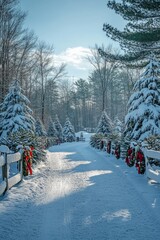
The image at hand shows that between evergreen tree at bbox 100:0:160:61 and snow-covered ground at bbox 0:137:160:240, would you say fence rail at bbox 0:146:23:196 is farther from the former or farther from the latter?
evergreen tree at bbox 100:0:160:61

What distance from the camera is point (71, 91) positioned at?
282ft

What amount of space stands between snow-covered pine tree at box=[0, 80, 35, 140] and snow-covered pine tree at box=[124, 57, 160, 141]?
283 inches

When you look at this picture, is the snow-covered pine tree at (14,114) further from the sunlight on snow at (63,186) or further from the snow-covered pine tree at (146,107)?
the sunlight on snow at (63,186)

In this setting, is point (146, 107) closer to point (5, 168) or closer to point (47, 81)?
point (5, 168)

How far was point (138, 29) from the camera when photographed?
16641 mm

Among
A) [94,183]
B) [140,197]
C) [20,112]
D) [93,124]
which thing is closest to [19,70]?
[20,112]

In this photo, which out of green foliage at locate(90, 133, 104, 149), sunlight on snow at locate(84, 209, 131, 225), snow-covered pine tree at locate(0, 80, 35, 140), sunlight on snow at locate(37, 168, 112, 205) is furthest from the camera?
green foliage at locate(90, 133, 104, 149)

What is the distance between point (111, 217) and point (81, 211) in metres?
0.75

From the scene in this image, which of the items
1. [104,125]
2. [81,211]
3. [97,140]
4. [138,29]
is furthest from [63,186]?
[104,125]

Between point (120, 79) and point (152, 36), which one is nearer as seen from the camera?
point (152, 36)

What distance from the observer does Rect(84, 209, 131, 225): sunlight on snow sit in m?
5.14

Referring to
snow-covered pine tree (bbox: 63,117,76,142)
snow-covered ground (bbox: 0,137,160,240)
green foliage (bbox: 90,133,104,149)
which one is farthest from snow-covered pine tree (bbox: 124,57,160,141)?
snow-covered pine tree (bbox: 63,117,76,142)

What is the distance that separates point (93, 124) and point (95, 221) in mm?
88730

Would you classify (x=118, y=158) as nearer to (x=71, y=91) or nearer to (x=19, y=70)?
(x=19, y=70)
